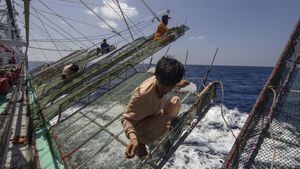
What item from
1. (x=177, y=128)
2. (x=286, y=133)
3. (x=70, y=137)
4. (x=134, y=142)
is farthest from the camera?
(x=70, y=137)

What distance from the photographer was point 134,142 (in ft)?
7.88

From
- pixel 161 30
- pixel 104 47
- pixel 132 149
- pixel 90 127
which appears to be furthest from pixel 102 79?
pixel 104 47

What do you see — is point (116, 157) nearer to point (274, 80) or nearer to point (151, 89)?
point (151, 89)

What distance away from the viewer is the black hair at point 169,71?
2.44 metres

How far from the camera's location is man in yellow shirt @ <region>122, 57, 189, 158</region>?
2.46 meters

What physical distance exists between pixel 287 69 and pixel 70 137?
577 cm

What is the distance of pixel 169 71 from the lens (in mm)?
2426

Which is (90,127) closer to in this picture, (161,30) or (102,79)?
(102,79)

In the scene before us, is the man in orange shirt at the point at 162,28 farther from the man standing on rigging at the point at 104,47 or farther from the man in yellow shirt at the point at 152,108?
the man in yellow shirt at the point at 152,108

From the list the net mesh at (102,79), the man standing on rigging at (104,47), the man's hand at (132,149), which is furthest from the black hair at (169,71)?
the man standing on rigging at (104,47)

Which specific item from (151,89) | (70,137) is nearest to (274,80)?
(151,89)

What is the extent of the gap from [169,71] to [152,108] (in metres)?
0.55

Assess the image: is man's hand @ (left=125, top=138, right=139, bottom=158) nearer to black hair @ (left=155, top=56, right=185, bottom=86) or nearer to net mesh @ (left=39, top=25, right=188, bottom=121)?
black hair @ (left=155, top=56, right=185, bottom=86)

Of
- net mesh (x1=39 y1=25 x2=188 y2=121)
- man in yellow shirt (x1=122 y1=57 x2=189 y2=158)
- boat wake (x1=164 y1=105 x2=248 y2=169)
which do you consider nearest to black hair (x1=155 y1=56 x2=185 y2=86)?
man in yellow shirt (x1=122 y1=57 x2=189 y2=158)
